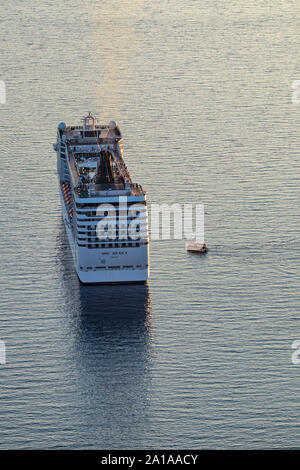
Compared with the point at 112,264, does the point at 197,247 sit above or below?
above

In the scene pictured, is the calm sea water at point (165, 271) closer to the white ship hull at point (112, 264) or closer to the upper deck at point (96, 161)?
the white ship hull at point (112, 264)

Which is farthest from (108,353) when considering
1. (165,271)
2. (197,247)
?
(197,247)

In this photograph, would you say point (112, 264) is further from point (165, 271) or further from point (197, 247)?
point (197, 247)

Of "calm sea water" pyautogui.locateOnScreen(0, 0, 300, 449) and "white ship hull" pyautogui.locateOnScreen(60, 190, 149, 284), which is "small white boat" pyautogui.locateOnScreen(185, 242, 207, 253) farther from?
"white ship hull" pyautogui.locateOnScreen(60, 190, 149, 284)

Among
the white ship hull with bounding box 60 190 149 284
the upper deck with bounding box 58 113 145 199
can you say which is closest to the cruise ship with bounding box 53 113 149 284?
the white ship hull with bounding box 60 190 149 284
